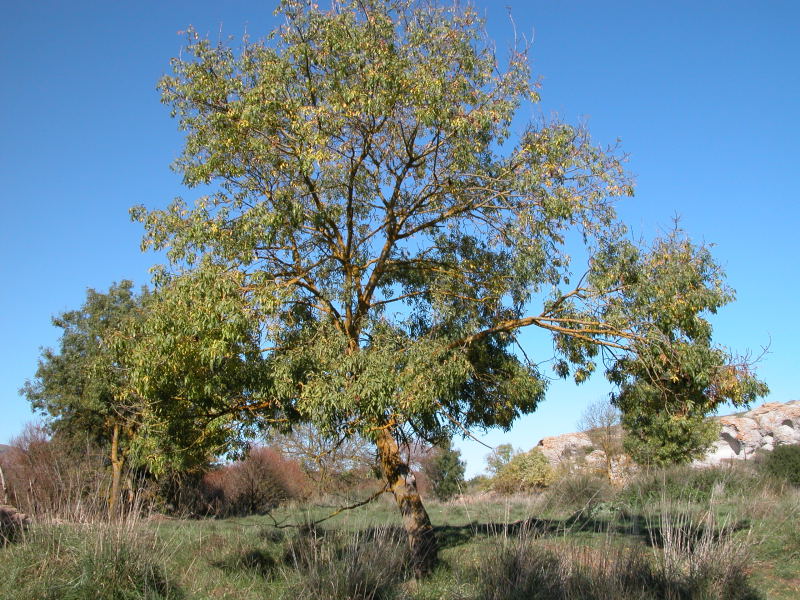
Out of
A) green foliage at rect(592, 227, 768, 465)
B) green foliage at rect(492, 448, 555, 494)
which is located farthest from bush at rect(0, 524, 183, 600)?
green foliage at rect(492, 448, 555, 494)

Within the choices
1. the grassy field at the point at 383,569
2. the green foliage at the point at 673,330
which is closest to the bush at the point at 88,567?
the grassy field at the point at 383,569

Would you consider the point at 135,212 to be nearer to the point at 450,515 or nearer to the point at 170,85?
the point at 170,85

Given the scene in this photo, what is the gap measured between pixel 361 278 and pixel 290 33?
3.87 metres

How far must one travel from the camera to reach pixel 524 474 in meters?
27.8

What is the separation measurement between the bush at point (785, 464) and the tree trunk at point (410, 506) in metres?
15.8

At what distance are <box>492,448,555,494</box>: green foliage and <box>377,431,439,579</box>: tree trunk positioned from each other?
17099 millimetres

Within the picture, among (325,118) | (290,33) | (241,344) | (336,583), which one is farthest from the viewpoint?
(290,33)

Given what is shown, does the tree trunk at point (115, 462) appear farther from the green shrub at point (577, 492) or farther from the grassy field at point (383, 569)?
the grassy field at point (383, 569)

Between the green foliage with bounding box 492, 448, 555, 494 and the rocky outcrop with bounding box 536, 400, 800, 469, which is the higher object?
the rocky outcrop with bounding box 536, 400, 800, 469

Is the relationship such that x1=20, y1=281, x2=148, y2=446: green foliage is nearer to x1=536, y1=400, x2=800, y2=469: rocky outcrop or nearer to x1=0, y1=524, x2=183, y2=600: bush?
x1=0, y1=524, x2=183, y2=600: bush

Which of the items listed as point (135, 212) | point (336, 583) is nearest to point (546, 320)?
point (336, 583)

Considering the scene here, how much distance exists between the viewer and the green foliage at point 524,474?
1064 inches

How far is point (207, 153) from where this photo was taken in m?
10.1

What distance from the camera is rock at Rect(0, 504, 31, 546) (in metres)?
8.17
